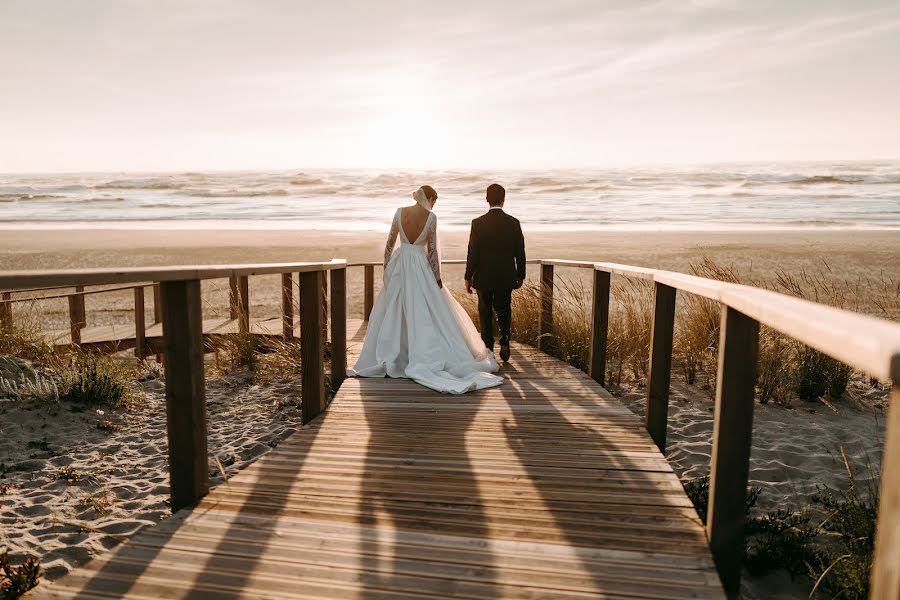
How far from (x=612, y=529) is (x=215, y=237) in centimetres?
2634

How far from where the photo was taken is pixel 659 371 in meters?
3.80

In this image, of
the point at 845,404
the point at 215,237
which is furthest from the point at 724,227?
the point at 845,404

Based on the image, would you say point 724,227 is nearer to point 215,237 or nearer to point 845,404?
point 215,237

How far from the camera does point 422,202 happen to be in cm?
582

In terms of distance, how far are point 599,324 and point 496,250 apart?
4.73ft

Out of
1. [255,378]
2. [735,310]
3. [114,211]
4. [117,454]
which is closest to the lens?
[735,310]

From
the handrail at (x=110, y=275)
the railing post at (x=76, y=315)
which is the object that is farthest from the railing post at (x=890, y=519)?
the railing post at (x=76, y=315)

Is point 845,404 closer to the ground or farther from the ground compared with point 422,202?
closer to the ground

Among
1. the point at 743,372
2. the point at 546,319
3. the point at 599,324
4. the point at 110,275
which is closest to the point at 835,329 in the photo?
the point at 743,372

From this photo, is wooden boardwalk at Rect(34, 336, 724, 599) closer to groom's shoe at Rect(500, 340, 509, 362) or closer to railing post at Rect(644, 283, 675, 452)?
railing post at Rect(644, 283, 675, 452)

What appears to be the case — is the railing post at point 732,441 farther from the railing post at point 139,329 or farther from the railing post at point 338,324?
the railing post at point 139,329

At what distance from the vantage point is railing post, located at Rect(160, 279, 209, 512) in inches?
103

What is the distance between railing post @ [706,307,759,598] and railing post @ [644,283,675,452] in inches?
54.2

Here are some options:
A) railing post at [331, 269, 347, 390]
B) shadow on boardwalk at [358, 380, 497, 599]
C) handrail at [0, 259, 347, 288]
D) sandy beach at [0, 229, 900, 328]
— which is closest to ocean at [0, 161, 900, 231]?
sandy beach at [0, 229, 900, 328]
